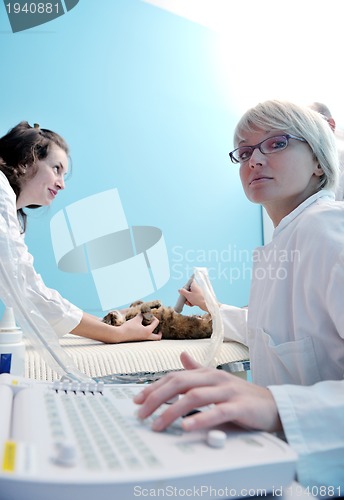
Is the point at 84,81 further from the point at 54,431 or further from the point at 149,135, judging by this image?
the point at 54,431

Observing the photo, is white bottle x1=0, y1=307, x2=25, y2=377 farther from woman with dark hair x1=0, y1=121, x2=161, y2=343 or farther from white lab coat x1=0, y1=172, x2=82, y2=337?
woman with dark hair x1=0, y1=121, x2=161, y2=343

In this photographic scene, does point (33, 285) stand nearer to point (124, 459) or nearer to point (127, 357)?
point (127, 357)

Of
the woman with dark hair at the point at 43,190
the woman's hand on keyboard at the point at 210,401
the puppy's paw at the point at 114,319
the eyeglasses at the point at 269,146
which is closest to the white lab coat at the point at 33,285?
the woman with dark hair at the point at 43,190

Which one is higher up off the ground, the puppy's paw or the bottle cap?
the bottle cap

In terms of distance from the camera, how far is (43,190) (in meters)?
2.15

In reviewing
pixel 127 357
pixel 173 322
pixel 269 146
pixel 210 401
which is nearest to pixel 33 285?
pixel 127 357

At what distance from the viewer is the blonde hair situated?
1.02 m

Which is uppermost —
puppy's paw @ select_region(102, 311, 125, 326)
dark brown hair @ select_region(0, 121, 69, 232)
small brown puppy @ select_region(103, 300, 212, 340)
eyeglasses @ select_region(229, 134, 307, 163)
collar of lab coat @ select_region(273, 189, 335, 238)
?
dark brown hair @ select_region(0, 121, 69, 232)

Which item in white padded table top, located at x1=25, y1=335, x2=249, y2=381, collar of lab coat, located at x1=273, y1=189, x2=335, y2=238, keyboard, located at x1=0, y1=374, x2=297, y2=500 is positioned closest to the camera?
keyboard, located at x1=0, y1=374, x2=297, y2=500

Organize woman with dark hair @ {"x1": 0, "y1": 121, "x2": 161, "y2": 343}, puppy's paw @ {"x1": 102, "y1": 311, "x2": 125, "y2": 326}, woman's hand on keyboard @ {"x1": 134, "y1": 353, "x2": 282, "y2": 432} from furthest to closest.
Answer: puppy's paw @ {"x1": 102, "y1": 311, "x2": 125, "y2": 326} → woman with dark hair @ {"x1": 0, "y1": 121, "x2": 161, "y2": 343} → woman's hand on keyboard @ {"x1": 134, "y1": 353, "x2": 282, "y2": 432}

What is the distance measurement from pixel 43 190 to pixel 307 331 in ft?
5.26

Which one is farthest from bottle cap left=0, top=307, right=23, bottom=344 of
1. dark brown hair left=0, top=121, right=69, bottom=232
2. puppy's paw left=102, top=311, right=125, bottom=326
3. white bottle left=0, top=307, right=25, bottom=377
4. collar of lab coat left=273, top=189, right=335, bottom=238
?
dark brown hair left=0, top=121, right=69, bottom=232

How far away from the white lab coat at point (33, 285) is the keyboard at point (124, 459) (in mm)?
970

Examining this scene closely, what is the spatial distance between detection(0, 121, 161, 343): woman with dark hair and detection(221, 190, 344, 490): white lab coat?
2.50ft
